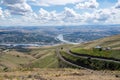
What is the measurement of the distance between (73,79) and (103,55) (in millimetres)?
87823

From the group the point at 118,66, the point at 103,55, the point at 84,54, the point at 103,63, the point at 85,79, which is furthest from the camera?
the point at 84,54

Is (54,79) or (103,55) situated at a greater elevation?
(54,79)

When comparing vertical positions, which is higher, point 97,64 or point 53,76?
point 53,76

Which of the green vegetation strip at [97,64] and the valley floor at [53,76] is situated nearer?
the valley floor at [53,76]

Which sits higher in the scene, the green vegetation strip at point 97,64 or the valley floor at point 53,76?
the valley floor at point 53,76

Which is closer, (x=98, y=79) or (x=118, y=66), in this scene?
(x=98, y=79)

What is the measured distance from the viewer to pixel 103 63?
115 m

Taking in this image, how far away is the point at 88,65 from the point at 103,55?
14070 millimetres

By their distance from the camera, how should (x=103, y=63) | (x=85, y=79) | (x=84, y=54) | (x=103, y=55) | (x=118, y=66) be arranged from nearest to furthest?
(x=85, y=79), (x=118, y=66), (x=103, y=63), (x=103, y=55), (x=84, y=54)

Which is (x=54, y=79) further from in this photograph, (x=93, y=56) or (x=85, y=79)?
(x=93, y=56)

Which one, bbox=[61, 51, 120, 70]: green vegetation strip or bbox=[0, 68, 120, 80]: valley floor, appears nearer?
bbox=[0, 68, 120, 80]: valley floor

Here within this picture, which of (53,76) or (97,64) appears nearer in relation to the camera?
(53,76)

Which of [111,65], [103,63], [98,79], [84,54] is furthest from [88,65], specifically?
[98,79]

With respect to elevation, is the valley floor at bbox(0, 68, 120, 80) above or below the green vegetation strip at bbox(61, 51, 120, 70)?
above
